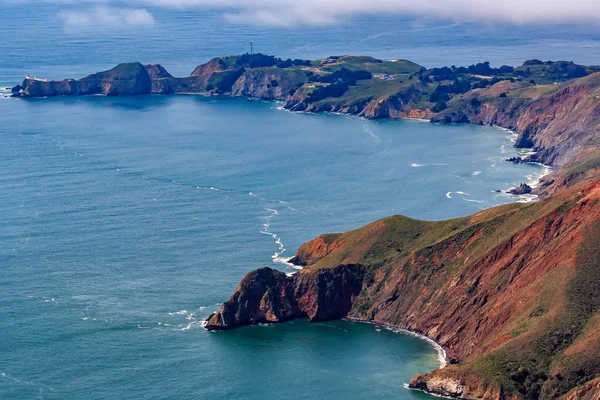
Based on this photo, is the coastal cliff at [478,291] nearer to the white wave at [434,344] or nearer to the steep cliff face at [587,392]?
the steep cliff face at [587,392]

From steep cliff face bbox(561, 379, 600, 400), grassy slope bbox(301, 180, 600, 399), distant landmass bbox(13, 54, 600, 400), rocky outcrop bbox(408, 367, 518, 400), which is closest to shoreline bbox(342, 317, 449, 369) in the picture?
distant landmass bbox(13, 54, 600, 400)

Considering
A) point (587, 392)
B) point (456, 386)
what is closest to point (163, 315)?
point (456, 386)

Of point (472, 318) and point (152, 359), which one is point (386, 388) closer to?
point (472, 318)

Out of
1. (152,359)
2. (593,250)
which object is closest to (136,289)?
(152,359)

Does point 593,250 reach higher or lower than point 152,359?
higher

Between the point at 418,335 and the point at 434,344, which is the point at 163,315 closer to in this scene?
the point at 418,335


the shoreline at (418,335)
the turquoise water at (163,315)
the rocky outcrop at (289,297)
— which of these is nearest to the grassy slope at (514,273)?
the shoreline at (418,335)
